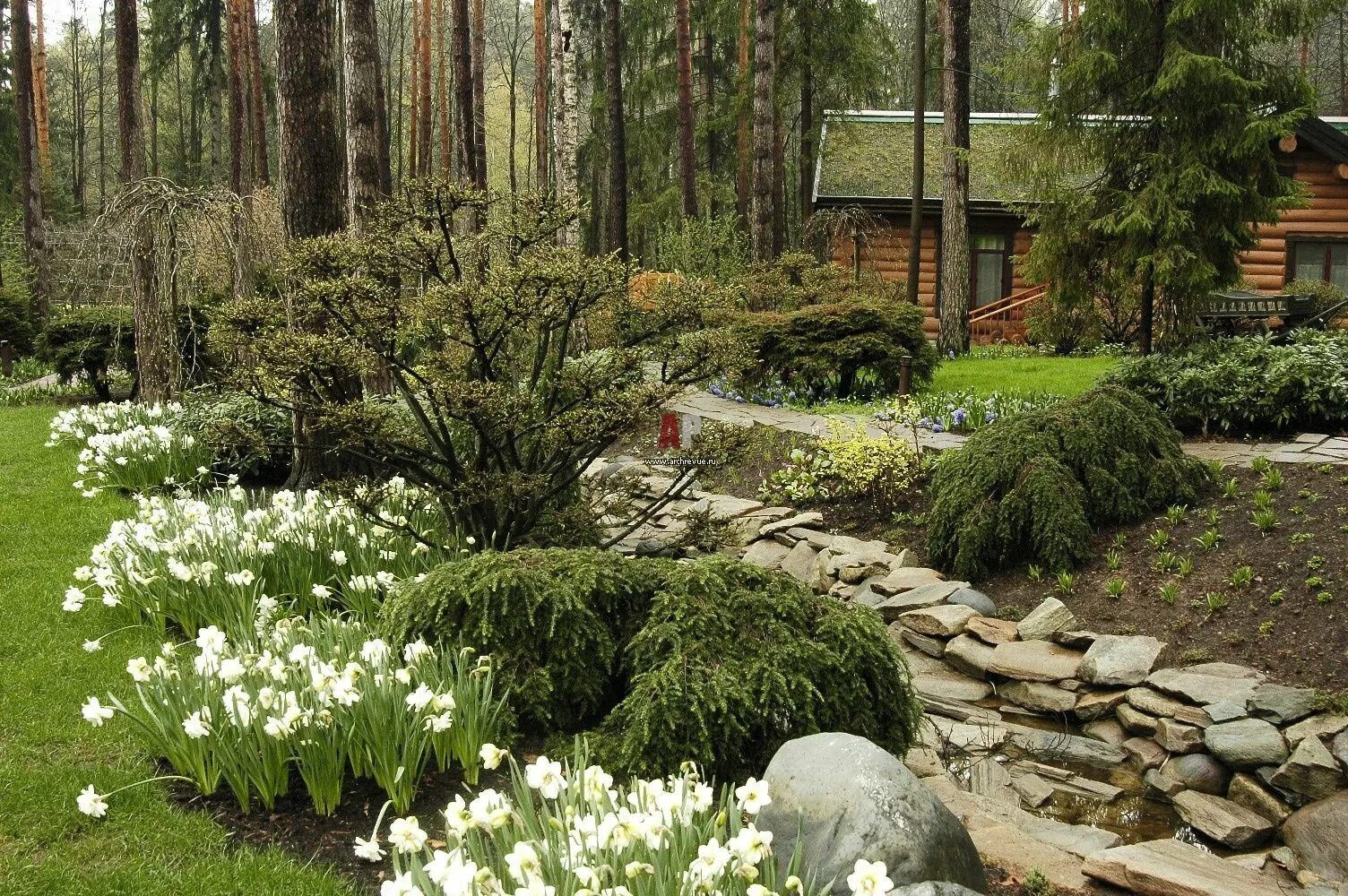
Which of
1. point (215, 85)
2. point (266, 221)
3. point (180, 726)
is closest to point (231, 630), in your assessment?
point (180, 726)

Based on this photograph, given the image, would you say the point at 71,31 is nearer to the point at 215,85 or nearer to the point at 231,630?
the point at 215,85

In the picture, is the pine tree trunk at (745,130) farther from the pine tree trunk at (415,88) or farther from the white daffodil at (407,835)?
the white daffodil at (407,835)

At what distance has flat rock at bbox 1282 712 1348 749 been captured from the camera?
205 inches

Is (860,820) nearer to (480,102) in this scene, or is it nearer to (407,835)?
(407,835)

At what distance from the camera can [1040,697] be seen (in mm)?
6137

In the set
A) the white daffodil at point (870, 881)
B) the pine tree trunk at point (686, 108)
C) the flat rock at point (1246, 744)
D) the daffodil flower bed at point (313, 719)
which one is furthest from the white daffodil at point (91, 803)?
the pine tree trunk at point (686, 108)

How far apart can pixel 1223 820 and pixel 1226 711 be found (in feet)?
2.28

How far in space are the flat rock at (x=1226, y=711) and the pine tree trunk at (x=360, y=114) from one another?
692cm

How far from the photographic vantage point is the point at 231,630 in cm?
524

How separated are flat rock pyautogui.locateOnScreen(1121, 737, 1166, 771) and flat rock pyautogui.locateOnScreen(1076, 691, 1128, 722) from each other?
0.22 m

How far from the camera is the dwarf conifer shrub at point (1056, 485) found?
7.37 meters

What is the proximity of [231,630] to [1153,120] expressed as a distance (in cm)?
966

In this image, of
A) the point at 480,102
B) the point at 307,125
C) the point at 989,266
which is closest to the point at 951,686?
the point at 307,125

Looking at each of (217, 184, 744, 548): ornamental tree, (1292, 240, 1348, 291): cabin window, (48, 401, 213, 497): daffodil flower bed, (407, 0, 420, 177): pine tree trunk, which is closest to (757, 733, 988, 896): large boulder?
(217, 184, 744, 548): ornamental tree
